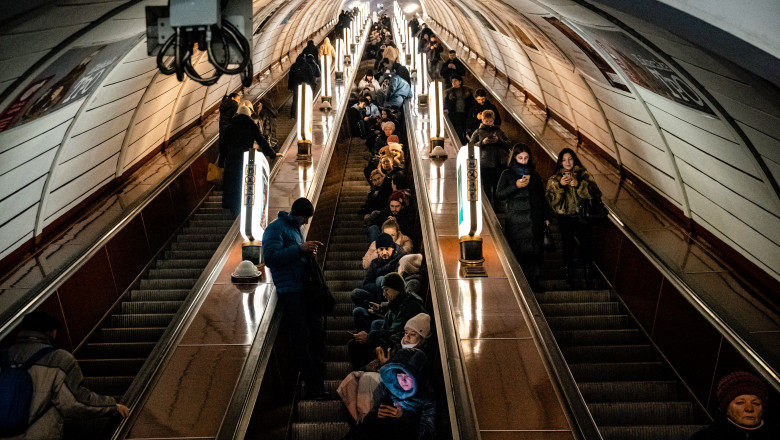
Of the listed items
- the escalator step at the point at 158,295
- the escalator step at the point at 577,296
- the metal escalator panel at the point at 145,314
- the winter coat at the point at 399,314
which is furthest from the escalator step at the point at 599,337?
the escalator step at the point at 158,295

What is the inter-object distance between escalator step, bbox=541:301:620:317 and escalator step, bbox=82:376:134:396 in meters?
3.89

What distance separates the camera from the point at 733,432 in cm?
354

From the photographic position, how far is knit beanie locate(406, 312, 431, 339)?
5.12 m

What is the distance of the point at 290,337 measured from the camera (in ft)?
19.3

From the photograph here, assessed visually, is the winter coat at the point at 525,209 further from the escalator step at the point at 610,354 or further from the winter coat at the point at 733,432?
the winter coat at the point at 733,432

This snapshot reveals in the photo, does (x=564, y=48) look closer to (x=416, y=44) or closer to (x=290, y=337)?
(x=290, y=337)

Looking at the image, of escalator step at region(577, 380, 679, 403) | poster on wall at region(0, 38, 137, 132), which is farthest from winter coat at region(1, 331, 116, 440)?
escalator step at region(577, 380, 679, 403)

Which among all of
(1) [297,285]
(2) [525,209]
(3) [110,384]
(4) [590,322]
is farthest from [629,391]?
(3) [110,384]

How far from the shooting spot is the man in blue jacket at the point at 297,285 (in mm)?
5559

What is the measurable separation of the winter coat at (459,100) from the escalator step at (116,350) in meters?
7.66

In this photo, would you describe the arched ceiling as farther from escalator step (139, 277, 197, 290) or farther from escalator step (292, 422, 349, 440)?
escalator step (139, 277, 197, 290)

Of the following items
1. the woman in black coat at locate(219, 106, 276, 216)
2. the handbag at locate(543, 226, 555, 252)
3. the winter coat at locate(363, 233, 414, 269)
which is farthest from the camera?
the woman in black coat at locate(219, 106, 276, 216)

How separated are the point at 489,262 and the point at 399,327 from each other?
5.82 ft

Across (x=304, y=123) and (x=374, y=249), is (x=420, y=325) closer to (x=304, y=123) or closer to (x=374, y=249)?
(x=374, y=249)
